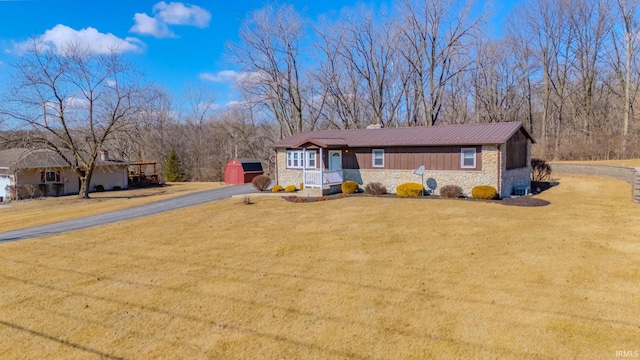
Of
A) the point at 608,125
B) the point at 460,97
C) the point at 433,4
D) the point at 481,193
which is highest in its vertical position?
the point at 433,4

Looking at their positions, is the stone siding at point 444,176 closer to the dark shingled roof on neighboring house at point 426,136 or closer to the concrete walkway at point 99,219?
the dark shingled roof on neighboring house at point 426,136

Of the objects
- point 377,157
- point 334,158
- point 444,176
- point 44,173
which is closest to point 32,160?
point 44,173

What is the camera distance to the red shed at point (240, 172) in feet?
114

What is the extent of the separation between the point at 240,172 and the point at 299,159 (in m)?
11.8

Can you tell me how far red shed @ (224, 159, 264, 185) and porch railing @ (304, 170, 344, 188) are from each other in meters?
→ 13.1

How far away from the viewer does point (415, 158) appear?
21.0 metres

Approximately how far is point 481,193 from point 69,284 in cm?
1673

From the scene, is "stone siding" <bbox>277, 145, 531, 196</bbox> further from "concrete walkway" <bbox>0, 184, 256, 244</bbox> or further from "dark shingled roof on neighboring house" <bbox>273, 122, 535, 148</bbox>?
"concrete walkway" <bbox>0, 184, 256, 244</bbox>

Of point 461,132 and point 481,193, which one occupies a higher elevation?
point 461,132

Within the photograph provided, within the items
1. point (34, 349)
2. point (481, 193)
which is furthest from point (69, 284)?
point (481, 193)

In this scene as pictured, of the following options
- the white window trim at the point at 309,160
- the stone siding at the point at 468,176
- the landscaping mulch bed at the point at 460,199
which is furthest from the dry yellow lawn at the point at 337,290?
the white window trim at the point at 309,160

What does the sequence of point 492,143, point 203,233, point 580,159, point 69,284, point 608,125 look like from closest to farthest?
1. point 69,284
2. point 203,233
3. point 492,143
4. point 580,159
5. point 608,125

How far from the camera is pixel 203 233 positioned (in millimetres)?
13539

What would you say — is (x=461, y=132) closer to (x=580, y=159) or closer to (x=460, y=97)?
(x=580, y=159)
